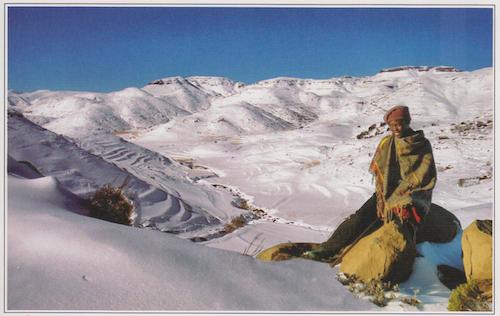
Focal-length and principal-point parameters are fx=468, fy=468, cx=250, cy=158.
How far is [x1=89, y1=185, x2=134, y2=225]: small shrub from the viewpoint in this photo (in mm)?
6375

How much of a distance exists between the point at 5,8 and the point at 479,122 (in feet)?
66.4

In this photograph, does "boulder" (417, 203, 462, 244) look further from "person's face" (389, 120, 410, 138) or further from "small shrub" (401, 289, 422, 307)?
"person's face" (389, 120, 410, 138)

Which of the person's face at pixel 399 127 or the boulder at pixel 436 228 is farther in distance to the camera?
the boulder at pixel 436 228

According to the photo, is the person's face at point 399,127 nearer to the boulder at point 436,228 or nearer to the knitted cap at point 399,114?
the knitted cap at point 399,114

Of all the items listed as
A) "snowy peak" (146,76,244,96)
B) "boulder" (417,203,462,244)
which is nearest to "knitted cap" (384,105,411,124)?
"boulder" (417,203,462,244)

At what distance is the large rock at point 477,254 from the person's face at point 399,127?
126cm

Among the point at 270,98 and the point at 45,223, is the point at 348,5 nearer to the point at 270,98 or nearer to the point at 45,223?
the point at 45,223

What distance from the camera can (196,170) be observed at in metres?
23.2

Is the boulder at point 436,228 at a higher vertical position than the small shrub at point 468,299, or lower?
higher

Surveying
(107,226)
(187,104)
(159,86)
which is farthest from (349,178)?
(159,86)

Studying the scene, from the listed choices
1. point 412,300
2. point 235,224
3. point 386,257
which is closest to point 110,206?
point 386,257

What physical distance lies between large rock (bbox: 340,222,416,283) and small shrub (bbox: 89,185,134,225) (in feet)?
10.6

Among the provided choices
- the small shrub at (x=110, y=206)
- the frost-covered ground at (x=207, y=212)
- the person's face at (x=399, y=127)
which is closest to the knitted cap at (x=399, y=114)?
the person's face at (x=399, y=127)

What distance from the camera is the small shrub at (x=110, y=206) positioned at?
638 centimetres
